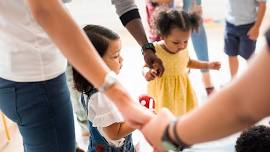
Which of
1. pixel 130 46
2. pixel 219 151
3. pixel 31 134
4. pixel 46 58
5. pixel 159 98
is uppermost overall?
pixel 46 58

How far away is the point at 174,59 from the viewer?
169 centimetres

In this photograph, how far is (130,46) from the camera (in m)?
3.37

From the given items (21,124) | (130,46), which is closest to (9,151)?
(21,124)

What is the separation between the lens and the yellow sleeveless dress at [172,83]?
5.57 feet

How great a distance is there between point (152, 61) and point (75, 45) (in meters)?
0.67

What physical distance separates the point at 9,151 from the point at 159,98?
907 mm

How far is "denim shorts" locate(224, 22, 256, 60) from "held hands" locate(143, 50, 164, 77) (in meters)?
0.95

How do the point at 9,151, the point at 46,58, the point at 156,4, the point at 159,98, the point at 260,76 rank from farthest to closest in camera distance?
the point at 156,4
the point at 9,151
the point at 159,98
the point at 46,58
the point at 260,76

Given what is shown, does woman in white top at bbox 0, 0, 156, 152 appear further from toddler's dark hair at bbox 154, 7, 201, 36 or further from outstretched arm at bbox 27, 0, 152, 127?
toddler's dark hair at bbox 154, 7, 201, 36

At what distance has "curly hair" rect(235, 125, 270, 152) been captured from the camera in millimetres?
1132

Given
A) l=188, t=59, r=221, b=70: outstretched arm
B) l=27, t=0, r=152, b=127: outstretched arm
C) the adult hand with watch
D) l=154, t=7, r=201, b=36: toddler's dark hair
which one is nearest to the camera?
the adult hand with watch

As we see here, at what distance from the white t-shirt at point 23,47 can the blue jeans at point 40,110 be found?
1.1 inches

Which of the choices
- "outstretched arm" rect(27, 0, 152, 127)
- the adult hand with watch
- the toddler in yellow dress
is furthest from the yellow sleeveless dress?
the adult hand with watch

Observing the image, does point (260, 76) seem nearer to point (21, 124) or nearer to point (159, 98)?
point (21, 124)
